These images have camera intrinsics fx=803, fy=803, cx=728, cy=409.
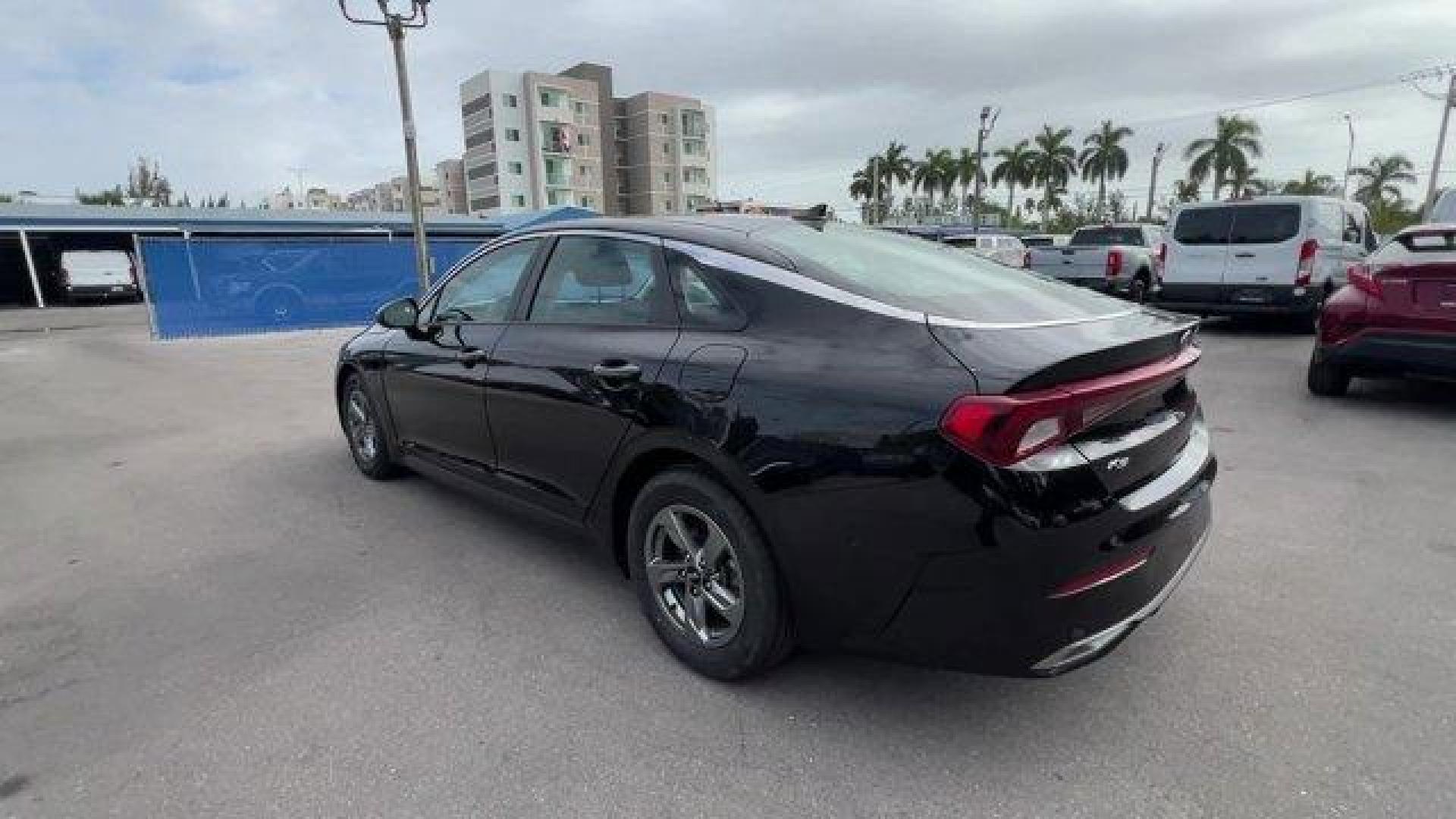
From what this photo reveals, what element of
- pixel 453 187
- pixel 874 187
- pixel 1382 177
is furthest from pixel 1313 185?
pixel 453 187

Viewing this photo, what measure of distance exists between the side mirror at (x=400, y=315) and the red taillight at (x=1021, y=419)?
125 inches

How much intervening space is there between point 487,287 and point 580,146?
77.7 metres

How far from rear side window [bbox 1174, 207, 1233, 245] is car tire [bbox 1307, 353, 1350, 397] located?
4196mm

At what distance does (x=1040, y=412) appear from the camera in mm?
2045

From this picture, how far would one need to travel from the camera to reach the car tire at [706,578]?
98.9 inches

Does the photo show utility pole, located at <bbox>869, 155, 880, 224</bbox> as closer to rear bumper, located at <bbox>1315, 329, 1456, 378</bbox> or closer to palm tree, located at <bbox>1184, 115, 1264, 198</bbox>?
palm tree, located at <bbox>1184, 115, 1264, 198</bbox>

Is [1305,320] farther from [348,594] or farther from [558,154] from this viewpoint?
[558,154]

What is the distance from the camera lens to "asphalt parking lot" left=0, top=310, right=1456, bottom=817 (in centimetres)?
224

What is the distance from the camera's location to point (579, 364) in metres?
3.08

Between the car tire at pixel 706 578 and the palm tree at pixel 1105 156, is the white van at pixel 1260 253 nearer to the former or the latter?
the car tire at pixel 706 578

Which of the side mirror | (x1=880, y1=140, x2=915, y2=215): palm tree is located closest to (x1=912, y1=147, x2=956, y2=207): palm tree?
(x1=880, y1=140, x2=915, y2=215): palm tree

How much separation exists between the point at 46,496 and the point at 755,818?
5.29 metres

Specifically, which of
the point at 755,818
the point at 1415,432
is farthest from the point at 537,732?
the point at 1415,432

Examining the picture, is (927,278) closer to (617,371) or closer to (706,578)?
(617,371)
